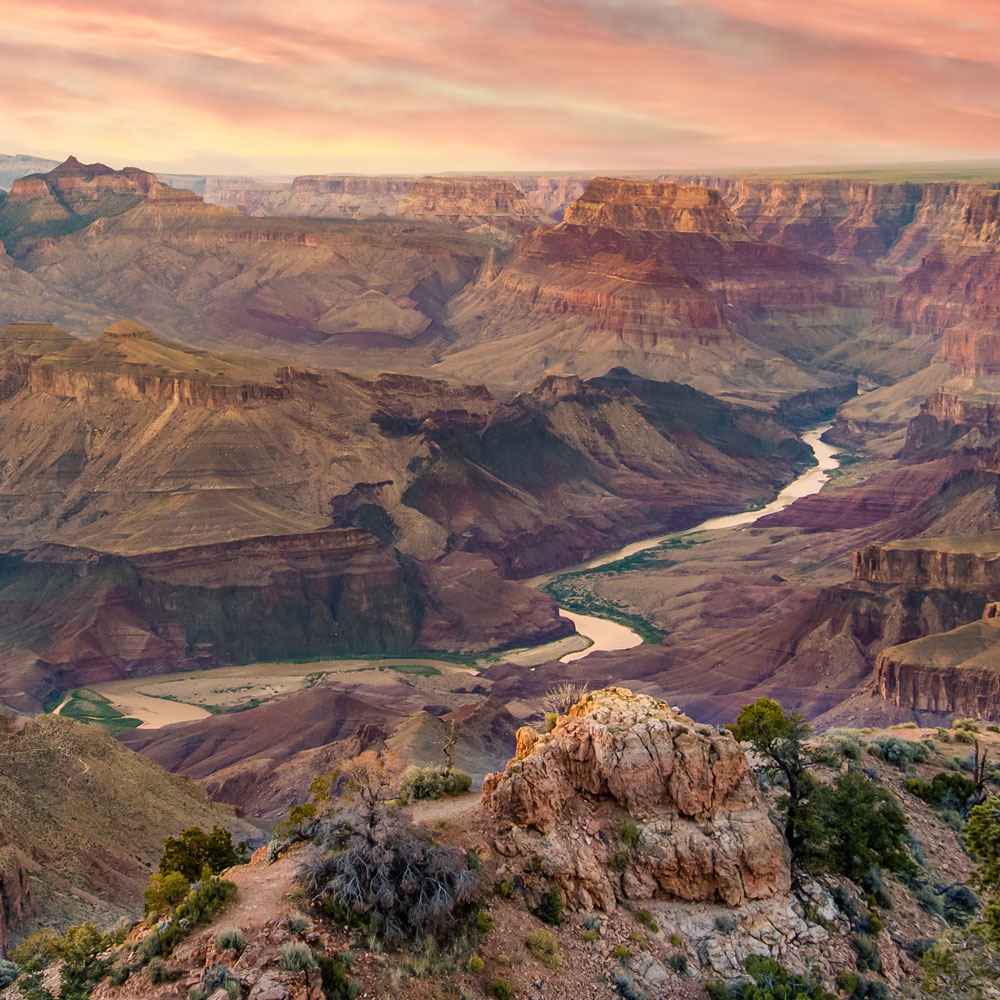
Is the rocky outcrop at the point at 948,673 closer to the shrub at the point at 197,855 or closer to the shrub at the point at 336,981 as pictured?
the shrub at the point at 197,855

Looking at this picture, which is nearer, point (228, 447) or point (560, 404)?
point (228, 447)

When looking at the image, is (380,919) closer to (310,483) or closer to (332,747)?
(332,747)

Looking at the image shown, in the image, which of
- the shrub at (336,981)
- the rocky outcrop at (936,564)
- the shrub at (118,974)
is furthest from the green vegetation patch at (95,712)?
the shrub at (336,981)

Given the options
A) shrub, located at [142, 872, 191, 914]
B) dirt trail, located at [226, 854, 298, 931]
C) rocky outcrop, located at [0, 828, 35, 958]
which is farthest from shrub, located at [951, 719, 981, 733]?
rocky outcrop, located at [0, 828, 35, 958]

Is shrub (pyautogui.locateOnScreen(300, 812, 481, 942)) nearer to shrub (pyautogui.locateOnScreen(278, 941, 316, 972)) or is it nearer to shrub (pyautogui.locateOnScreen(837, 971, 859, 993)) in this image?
shrub (pyautogui.locateOnScreen(278, 941, 316, 972))

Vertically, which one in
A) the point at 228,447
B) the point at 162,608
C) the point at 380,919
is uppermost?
the point at 380,919

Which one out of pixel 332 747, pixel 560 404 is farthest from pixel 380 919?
pixel 560 404

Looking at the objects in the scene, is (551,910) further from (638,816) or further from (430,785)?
(430,785)
